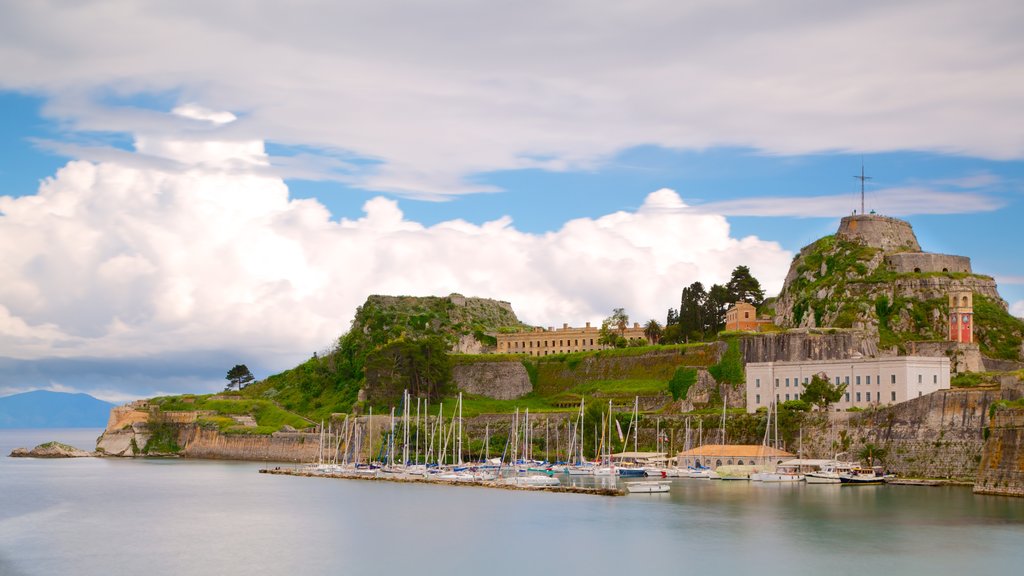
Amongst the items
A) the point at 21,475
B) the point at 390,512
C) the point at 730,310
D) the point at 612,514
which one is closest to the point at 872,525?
the point at 612,514

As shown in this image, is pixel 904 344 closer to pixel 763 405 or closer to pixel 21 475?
pixel 763 405

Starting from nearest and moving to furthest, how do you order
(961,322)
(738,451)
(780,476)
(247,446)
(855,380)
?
(780,476) → (738,451) → (855,380) → (961,322) → (247,446)

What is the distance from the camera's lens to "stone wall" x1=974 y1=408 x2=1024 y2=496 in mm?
60969

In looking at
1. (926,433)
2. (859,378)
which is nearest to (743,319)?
(859,378)

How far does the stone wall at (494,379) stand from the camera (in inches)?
4427

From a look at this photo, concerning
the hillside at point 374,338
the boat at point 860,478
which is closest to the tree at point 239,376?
the hillside at point 374,338

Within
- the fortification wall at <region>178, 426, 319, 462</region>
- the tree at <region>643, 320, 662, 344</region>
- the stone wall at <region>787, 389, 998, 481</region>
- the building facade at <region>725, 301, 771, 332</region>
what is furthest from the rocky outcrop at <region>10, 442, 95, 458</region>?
the stone wall at <region>787, 389, 998, 481</region>

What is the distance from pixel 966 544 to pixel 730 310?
5752 cm

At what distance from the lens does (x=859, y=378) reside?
8500 cm

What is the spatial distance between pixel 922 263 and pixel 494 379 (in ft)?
121

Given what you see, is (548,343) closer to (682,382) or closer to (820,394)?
(682,382)

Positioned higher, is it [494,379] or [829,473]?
[494,379]

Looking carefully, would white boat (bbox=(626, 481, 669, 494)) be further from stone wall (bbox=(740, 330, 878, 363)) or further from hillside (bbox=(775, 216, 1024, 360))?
hillside (bbox=(775, 216, 1024, 360))

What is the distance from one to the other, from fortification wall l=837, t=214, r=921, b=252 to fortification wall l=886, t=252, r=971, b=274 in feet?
9.74
